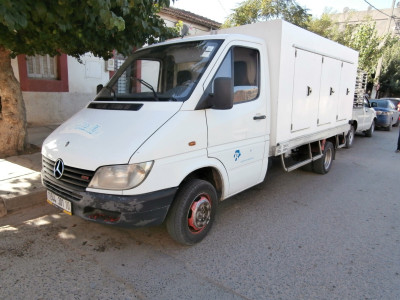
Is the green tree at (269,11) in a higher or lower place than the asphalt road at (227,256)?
higher

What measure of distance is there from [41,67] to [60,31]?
5408mm

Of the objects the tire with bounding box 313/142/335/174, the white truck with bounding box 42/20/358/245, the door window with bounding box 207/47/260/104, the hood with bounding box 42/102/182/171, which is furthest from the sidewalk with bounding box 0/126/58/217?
the tire with bounding box 313/142/335/174

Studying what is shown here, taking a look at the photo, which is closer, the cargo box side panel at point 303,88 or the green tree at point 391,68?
the cargo box side panel at point 303,88

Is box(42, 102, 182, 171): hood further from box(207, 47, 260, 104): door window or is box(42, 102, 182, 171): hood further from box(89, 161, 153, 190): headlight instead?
box(207, 47, 260, 104): door window

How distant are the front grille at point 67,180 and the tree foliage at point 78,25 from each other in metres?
1.52

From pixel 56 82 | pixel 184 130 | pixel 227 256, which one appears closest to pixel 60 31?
pixel 184 130

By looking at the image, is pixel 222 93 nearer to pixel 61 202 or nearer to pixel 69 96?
pixel 61 202

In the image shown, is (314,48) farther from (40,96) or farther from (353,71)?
(40,96)

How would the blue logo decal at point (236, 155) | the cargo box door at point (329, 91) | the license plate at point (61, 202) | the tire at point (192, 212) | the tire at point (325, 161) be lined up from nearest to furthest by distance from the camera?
1. the license plate at point (61, 202)
2. the tire at point (192, 212)
3. the blue logo decal at point (236, 155)
4. the cargo box door at point (329, 91)
5. the tire at point (325, 161)

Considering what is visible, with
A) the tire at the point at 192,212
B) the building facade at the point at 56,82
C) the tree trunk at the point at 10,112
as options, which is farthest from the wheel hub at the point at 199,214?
the building facade at the point at 56,82

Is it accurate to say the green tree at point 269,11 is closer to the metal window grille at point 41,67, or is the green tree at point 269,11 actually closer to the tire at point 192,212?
the metal window grille at point 41,67

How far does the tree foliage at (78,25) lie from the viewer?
10.5ft

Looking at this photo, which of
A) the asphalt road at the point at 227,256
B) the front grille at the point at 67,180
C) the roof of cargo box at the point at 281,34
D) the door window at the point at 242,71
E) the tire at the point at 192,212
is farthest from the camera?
the roof of cargo box at the point at 281,34

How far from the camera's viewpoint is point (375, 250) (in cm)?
343
